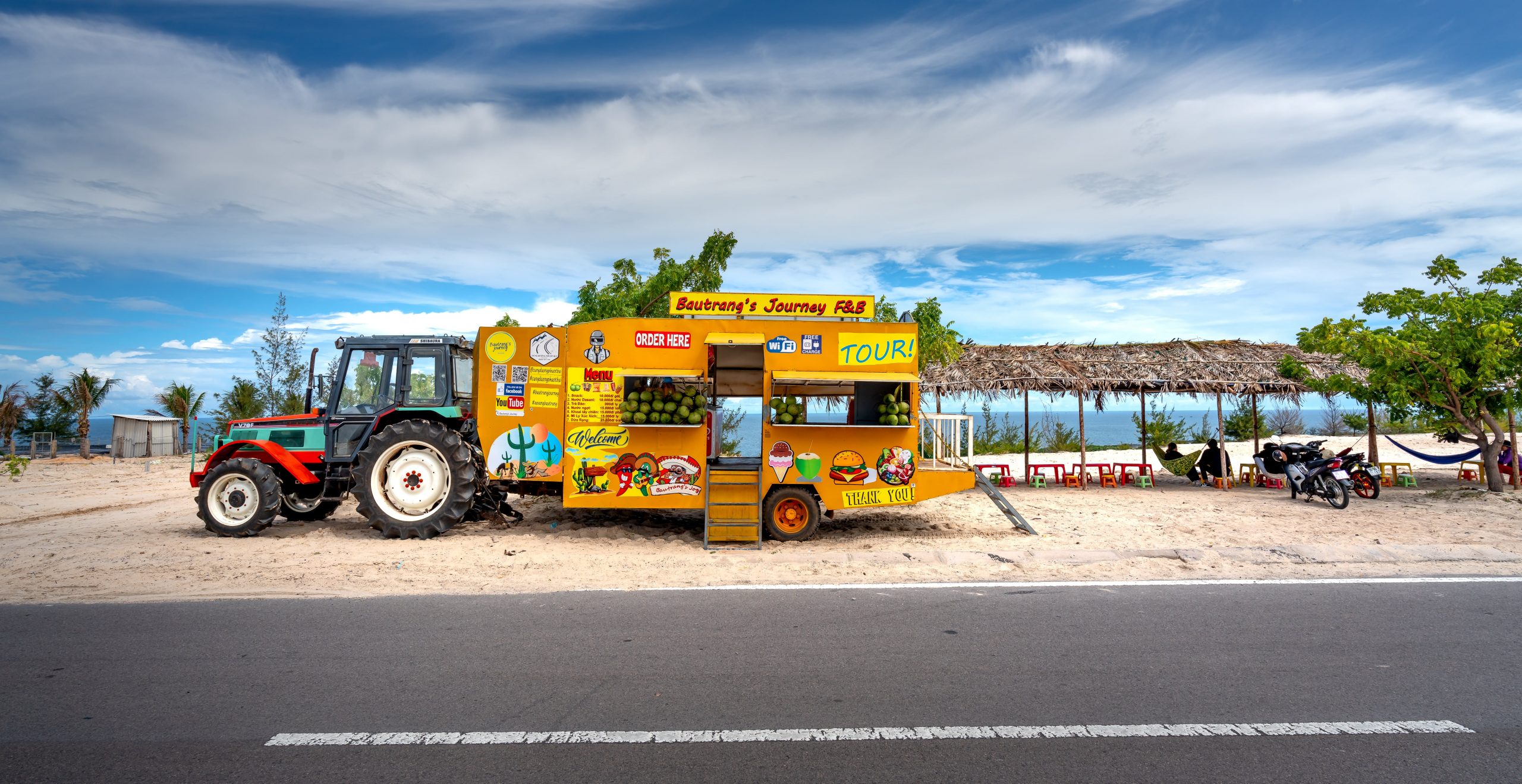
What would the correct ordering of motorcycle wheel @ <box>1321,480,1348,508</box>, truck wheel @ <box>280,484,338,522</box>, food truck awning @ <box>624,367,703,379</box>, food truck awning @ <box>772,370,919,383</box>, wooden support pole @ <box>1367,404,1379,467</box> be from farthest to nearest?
wooden support pole @ <box>1367,404,1379,467</box> < motorcycle wheel @ <box>1321,480,1348,508</box> < truck wheel @ <box>280,484,338,522</box> < food truck awning @ <box>624,367,703,379</box> < food truck awning @ <box>772,370,919,383</box>

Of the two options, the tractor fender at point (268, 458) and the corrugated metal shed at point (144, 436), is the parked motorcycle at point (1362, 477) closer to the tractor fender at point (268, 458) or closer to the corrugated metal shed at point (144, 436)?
the tractor fender at point (268, 458)

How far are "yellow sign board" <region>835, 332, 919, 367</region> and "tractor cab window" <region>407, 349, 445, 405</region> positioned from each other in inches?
205

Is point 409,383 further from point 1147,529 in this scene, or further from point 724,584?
point 1147,529

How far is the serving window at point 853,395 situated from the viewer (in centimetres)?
958

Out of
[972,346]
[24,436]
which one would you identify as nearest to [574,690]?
[972,346]

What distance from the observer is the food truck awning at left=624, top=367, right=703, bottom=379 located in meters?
9.51

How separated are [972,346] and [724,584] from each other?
470 inches

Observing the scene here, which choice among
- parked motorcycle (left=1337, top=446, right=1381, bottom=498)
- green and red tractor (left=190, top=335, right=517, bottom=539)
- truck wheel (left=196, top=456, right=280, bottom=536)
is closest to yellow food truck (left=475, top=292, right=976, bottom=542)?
green and red tractor (left=190, top=335, right=517, bottom=539)

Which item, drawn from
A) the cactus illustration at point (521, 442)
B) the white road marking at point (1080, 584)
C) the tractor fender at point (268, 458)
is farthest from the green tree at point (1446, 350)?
the tractor fender at point (268, 458)

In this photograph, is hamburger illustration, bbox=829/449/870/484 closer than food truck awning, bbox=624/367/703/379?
No

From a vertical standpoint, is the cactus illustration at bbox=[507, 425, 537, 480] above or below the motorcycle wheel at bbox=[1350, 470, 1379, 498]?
above

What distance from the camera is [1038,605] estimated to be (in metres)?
6.36

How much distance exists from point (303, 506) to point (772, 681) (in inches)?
349

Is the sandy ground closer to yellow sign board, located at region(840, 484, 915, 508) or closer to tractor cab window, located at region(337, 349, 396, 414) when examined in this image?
yellow sign board, located at region(840, 484, 915, 508)
